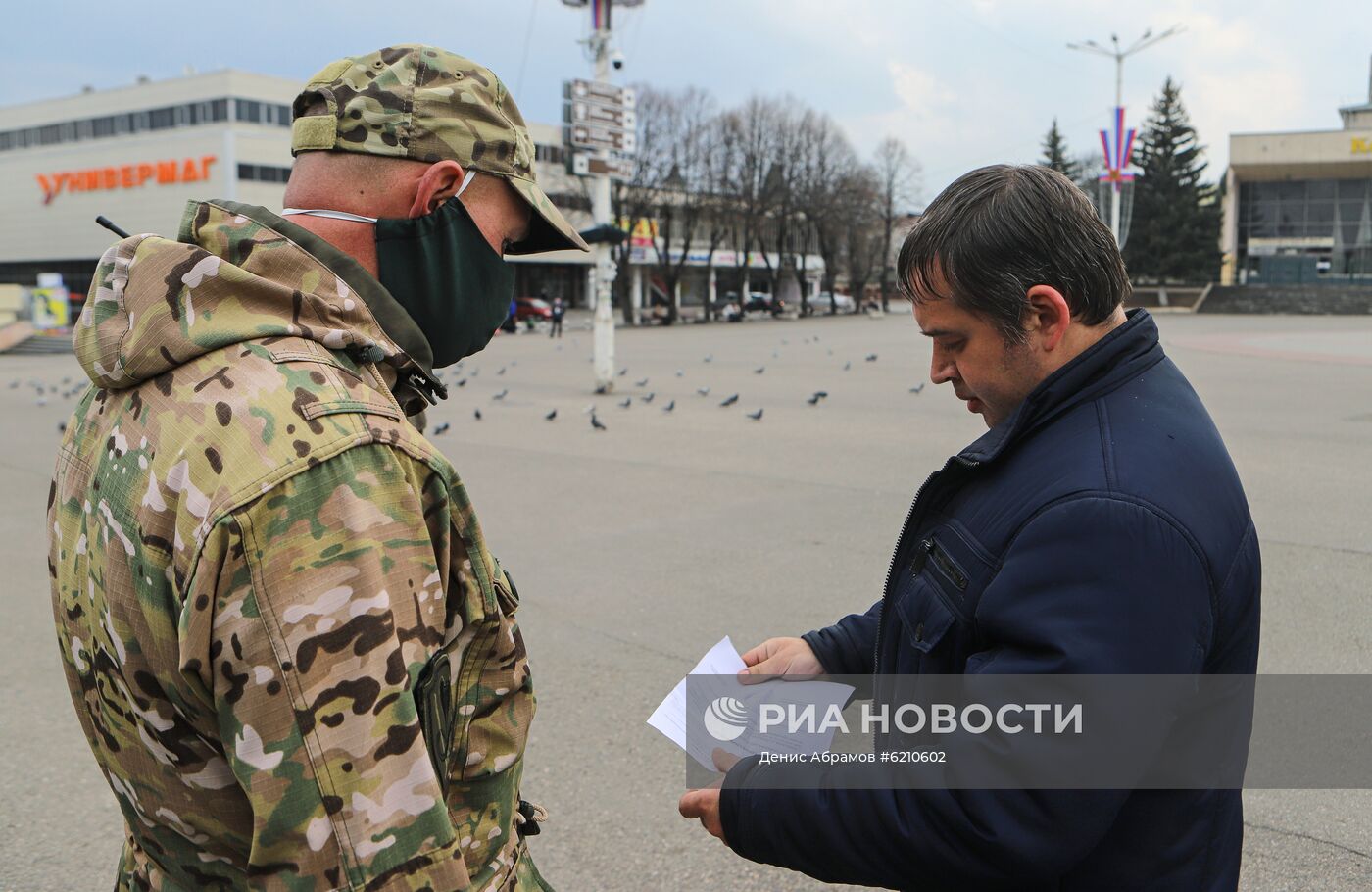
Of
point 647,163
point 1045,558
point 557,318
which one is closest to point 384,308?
point 1045,558

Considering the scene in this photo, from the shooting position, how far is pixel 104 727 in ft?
5.17

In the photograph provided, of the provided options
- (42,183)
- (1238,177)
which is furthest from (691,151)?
(42,183)

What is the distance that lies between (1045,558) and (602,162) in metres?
17.7

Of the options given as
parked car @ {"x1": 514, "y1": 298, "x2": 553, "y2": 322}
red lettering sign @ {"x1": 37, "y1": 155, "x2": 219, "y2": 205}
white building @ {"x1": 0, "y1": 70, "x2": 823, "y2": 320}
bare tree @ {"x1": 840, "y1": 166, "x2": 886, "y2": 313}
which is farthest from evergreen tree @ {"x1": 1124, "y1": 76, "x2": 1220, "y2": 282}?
red lettering sign @ {"x1": 37, "y1": 155, "x2": 219, "y2": 205}

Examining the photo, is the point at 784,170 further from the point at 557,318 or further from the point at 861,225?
the point at 557,318

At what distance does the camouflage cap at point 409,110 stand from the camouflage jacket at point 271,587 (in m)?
0.19

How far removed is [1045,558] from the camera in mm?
1517

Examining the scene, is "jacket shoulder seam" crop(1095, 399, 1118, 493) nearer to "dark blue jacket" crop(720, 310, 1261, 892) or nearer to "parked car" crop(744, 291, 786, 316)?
"dark blue jacket" crop(720, 310, 1261, 892)

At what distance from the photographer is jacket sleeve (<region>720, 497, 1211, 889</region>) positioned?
147cm

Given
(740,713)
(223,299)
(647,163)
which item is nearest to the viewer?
(223,299)

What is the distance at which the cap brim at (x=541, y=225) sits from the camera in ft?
6.06

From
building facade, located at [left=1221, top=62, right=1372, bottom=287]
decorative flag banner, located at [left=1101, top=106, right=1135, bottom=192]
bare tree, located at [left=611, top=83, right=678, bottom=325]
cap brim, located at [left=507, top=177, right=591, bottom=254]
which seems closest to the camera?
cap brim, located at [left=507, top=177, right=591, bottom=254]

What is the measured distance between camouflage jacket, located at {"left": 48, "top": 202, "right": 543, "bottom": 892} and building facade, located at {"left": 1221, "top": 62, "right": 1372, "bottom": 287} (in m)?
66.3

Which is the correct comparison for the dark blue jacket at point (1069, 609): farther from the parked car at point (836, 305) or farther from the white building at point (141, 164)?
the parked car at point (836, 305)
